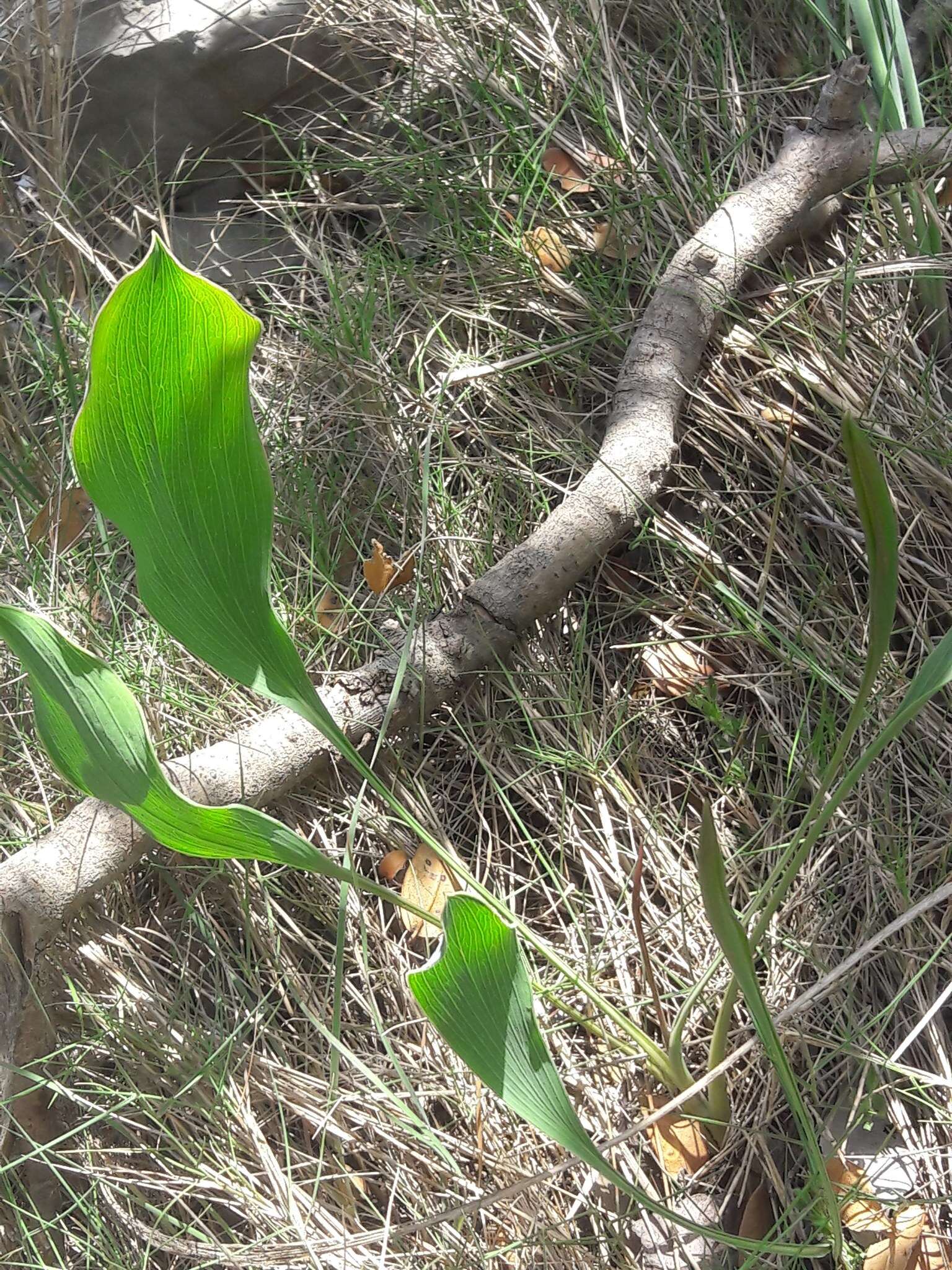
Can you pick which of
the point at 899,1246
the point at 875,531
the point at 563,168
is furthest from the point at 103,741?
the point at 563,168

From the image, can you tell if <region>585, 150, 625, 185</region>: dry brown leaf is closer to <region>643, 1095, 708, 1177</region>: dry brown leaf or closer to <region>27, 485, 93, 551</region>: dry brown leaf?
<region>27, 485, 93, 551</region>: dry brown leaf

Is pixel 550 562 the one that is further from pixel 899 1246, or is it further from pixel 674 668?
pixel 899 1246

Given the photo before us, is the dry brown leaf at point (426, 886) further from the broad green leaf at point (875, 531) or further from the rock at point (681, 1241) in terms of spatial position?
the broad green leaf at point (875, 531)

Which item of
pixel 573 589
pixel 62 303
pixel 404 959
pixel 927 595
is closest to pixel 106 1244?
pixel 404 959

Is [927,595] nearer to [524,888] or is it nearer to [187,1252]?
[524,888]

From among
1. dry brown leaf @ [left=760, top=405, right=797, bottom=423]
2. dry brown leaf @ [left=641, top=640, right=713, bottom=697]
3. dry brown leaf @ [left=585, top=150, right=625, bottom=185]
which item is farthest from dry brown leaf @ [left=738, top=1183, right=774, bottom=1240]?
dry brown leaf @ [left=585, top=150, right=625, bottom=185]
